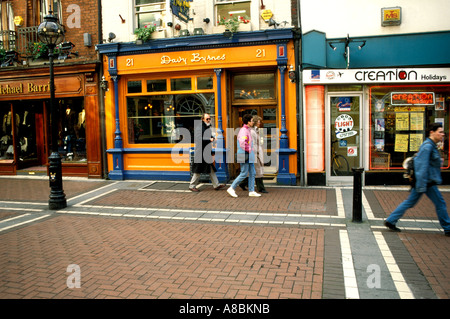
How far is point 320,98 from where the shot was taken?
10.9 metres

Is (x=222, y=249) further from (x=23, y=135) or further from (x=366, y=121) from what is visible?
(x=23, y=135)

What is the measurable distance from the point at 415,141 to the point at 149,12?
29.4ft

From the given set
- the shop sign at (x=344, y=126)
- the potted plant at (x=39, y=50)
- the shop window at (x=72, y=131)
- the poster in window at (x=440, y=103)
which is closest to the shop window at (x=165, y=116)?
the shop window at (x=72, y=131)

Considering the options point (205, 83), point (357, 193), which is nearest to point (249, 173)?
point (357, 193)

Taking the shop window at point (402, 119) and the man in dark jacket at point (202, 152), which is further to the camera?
the shop window at point (402, 119)

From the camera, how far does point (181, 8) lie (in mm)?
10930

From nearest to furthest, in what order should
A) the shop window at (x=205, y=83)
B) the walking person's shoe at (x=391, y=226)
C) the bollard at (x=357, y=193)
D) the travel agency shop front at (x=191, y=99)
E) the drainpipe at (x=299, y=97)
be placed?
the walking person's shoe at (x=391, y=226), the bollard at (x=357, y=193), the drainpipe at (x=299, y=97), the travel agency shop front at (x=191, y=99), the shop window at (x=205, y=83)

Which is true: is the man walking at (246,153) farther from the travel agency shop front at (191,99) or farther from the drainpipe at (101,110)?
the drainpipe at (101,110)

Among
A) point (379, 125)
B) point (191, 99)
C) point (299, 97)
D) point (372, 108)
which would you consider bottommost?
point (379, 125)

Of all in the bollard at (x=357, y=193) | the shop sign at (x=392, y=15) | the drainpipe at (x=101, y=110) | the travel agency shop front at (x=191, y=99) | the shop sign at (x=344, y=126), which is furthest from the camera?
the drainpipe at (x=101, y=110)

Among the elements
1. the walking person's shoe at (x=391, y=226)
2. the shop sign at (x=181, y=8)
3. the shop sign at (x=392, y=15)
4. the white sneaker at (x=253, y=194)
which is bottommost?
the walking person's shoe at (x=391, y=226)

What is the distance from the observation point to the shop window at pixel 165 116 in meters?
12.1

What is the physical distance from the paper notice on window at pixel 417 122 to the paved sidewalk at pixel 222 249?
2.22 m
